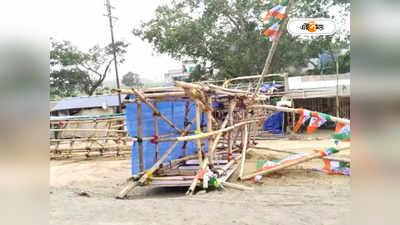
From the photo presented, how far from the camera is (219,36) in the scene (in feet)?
47.7

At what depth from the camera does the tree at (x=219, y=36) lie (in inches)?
543

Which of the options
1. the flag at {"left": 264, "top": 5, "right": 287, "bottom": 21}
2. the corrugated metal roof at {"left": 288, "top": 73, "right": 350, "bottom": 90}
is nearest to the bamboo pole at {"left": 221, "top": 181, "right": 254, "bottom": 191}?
the flag at {"left": 264, "top": 5, "right": 287, "bottom": 21}

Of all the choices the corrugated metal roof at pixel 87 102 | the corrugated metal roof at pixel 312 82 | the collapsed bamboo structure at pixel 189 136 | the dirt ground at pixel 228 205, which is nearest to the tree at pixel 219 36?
the corrugated metal roof at pixel 312 82

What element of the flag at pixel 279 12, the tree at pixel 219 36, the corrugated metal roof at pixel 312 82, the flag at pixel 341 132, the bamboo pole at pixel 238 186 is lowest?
the bamboo pole at pixel 238 186

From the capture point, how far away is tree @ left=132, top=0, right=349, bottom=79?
13.8 metres

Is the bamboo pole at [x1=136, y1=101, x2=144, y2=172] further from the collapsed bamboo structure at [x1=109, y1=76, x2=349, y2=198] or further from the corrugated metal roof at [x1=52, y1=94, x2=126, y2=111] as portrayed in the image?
the corrugated metal roof at [x1=52, y1=94, x2=126, y2=111]

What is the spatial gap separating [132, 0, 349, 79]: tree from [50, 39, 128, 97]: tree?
6.99 m

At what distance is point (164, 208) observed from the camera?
11.5 ft

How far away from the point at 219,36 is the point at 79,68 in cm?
1161

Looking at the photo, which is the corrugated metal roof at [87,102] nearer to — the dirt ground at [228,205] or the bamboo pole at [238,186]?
the dirt ground at [228,205]

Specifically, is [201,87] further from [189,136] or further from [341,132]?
[341,132]

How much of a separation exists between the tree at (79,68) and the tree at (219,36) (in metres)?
6.99

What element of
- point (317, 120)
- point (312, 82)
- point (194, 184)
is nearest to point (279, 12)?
point (317, 120)
